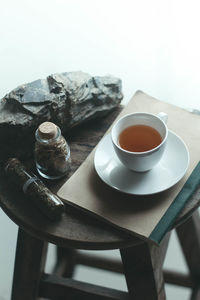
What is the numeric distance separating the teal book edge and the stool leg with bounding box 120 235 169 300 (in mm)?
93

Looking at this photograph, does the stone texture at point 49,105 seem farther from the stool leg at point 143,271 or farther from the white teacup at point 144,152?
the stool leg at point 143,271

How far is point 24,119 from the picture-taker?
2.26 ft

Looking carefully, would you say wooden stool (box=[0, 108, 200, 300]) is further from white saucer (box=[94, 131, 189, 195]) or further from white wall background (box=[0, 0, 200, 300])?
white wall background (box=[0, 0, 200, 300])

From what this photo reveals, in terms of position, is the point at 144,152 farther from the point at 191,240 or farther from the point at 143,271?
the point at 191,240

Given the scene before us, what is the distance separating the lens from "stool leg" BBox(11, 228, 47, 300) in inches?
30.6

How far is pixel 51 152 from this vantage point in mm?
661

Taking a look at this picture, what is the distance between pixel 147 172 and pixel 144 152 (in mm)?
59

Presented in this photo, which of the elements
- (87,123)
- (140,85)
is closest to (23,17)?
(140,85)

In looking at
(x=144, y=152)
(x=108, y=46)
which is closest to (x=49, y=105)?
(x=144, y=152)

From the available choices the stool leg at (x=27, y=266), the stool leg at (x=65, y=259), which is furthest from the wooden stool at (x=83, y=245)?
the stool leg at (x=65, y=259)

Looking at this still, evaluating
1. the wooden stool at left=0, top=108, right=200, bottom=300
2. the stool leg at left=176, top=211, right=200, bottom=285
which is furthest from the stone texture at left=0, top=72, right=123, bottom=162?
the stool leg at left=176, top=211, right=200, bottom=285

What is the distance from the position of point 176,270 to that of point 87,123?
1.74ft

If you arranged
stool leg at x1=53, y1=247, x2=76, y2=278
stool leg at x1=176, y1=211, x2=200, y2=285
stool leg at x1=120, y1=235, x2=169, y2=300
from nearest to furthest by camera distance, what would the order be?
1. stool leg at x1=120, y1=235, x2=169, y2=300
2. stool leg at x1=176, y1=211, x2=200, y2=285
3. stool leg at x1=53, y1=247, x2=76, y2=278

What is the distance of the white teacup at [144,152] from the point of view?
625 mm
